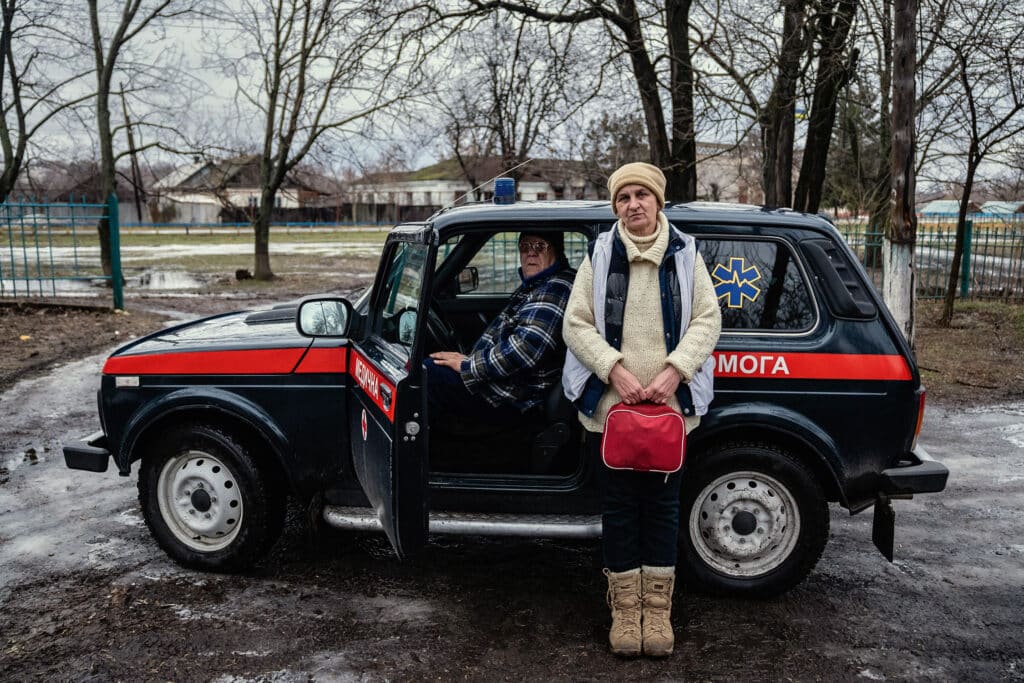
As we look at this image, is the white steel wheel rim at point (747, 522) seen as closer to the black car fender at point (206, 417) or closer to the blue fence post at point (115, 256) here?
the black car fender at point (206, 417)

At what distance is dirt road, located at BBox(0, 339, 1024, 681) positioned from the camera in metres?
3.59

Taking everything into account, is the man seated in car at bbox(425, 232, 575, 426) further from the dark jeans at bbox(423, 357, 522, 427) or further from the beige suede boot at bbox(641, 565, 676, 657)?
the beige suede boot at bbox(641, 565, 676, 657)

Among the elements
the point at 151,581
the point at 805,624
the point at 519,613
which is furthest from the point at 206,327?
the point at 805,624

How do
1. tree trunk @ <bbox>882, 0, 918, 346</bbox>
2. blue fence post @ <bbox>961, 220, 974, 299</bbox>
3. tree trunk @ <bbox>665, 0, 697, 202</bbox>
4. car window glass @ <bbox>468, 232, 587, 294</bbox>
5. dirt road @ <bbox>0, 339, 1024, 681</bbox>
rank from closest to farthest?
dirt road @ <bbox>0, 339, 1024, 681</bbox> < car window glass @ <bbox>468, 232, 587, 294</bbox> < tree trunk @ <bbox>882, 0, 918, 346</bbox> < tree trunk @ <bbox>665, 0, 697, 202</bbox> < blue fence post @ <bbox>961, 220, 974, 299</bbox>

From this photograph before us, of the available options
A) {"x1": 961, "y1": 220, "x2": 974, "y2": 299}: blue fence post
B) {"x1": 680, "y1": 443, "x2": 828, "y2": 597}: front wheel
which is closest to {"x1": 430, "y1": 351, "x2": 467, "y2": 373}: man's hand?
{"x1": 680, "y1": 443, "x2": 828, "y2": 597}: front wheel

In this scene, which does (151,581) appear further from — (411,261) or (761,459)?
(761,459)

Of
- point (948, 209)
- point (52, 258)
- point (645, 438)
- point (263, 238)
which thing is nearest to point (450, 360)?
point (645, 438)

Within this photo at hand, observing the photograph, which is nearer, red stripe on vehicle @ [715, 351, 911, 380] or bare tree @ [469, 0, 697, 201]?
red stripe on vehicle @ [715, 351, 911, 380]

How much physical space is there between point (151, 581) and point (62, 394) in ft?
17.2

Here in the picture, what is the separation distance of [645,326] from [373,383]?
3.84ft

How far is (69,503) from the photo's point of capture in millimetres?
5629

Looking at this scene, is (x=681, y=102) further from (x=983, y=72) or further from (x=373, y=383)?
(x=373, y=383)

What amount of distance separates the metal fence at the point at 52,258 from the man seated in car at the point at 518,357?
11.7 m

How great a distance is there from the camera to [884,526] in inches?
159
